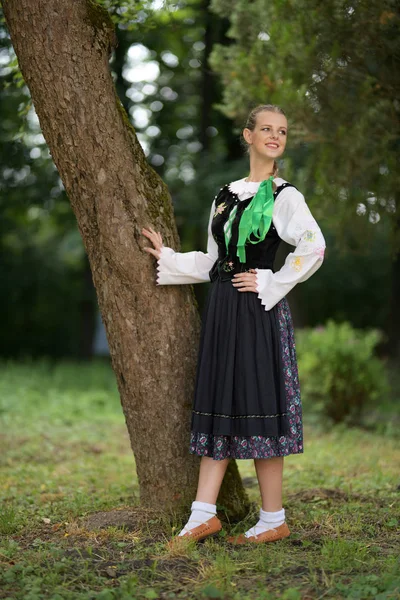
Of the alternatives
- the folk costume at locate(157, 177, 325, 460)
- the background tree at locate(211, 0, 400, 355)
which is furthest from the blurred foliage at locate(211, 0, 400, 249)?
the folk costume at locate(157, 177, 325, 460)

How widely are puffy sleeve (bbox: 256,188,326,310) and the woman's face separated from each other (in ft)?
0.73

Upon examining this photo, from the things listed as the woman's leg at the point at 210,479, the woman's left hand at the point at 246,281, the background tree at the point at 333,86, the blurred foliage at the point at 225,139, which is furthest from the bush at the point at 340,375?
the woman's left hand at the point at 246,281

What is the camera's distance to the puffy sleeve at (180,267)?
11.2 ft

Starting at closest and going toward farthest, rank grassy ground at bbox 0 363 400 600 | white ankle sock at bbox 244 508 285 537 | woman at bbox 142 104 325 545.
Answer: grassy ground at bbox 0 363 400 600
woman at bbox 142 104 325 545
white ankle sock at bbox 244 508 285 537

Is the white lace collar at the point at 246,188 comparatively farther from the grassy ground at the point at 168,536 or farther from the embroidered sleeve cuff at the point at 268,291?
the grassy ground at the point at 168,536

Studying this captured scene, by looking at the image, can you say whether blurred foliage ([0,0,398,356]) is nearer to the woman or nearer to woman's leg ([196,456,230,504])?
the woman

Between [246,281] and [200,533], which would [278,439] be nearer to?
[200,533]

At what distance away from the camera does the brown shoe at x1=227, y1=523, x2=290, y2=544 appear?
10.7ft

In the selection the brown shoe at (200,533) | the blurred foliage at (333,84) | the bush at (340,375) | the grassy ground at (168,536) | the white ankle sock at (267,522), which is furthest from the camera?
the bush at (340,375)

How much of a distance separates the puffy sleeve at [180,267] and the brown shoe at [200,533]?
1151 millimetres

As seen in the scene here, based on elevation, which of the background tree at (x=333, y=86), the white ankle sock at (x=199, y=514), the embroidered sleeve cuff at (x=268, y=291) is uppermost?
the background tree at (x=333, y=86)

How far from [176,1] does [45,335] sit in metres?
11.8

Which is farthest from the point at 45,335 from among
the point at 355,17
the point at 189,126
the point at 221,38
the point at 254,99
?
the point at 355,17

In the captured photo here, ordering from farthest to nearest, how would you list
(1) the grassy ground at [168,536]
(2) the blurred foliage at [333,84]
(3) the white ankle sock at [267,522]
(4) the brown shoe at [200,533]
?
(2) the blurred foliage at [333,84] < (3) the white ankle sock at [267,522] < (4) the brown shoe at [200,533] < (1) the grassy ground at [168,536]
